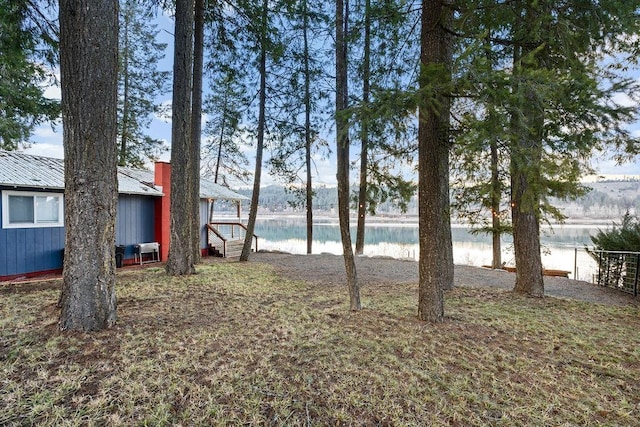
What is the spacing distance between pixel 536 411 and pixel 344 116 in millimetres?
3035

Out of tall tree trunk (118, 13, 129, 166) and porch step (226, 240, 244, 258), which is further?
tall tree trunk (118, 13, 129, 166)

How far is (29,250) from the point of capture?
7.38m

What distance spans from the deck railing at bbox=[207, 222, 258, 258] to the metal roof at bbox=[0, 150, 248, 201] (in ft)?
9.35

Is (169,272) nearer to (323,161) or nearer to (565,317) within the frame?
(565,317)

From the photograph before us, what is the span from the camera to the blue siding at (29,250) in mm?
6973

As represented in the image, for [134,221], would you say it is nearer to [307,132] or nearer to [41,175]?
[41,175]

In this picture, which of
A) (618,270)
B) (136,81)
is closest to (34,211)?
(136,81)

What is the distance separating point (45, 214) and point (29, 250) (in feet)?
2.98

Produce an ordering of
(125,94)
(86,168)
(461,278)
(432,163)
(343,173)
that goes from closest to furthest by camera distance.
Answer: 1. (86,168)
2. (432,163)
3. (343,173)
4. (461,278)
5. (125,94)

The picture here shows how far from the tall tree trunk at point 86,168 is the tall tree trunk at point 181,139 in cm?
339

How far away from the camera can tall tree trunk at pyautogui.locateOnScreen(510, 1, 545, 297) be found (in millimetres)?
2812

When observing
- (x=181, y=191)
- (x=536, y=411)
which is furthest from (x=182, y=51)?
(x=536, y=411)

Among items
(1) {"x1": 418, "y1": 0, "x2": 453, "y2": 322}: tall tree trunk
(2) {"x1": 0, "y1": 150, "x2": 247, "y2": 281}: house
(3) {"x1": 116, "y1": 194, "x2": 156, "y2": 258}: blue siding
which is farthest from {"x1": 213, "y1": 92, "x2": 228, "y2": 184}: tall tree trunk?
(1) {"x1": 418, "y1": 0, "x2": 453, "y2": 322}: tall tree trunk

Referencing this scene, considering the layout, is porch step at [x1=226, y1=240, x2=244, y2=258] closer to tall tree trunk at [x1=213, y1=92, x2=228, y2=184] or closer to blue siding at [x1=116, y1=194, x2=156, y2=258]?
blue siding at [x1=116, y1=194, x2=156, y2=258]
